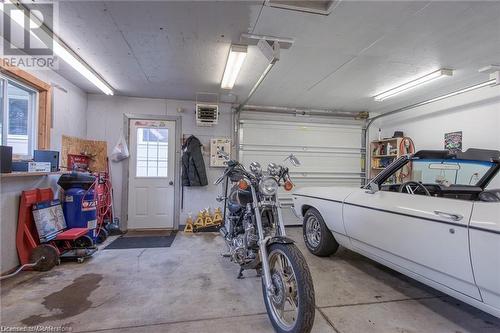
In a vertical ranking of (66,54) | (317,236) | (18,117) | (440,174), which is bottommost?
(317,236)

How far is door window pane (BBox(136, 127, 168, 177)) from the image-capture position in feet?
16.1

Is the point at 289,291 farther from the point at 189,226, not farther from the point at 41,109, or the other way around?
the point at 41,109

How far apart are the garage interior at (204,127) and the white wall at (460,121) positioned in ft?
0.09

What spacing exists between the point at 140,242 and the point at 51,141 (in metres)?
2.02

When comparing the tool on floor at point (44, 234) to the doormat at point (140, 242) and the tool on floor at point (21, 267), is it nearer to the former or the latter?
the tool on floor at point (21, 267)

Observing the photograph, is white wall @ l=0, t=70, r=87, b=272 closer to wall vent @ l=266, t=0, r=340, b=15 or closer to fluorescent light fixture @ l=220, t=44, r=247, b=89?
fluorescent light fixture @ l=220, t=44, r=247, b=89

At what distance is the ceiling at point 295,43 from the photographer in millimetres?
2174

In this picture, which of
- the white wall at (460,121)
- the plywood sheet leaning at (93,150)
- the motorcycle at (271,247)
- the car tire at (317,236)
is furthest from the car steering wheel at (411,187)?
the plywood sheet leaning at (93,150)

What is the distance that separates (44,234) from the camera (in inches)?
118

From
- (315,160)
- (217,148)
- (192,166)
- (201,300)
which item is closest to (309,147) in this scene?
(315,160)

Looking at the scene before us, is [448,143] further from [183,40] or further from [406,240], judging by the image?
[183,40]

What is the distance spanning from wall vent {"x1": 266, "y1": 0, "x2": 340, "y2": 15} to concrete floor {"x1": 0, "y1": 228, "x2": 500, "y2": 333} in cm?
261

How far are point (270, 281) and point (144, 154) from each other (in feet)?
13.1

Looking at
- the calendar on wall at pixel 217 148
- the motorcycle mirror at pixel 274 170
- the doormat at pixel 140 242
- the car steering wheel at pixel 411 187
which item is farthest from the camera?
the calendar on wall at pixel 217 148
